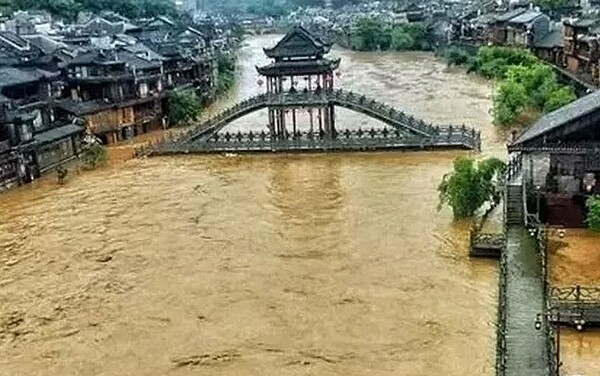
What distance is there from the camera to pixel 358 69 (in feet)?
343

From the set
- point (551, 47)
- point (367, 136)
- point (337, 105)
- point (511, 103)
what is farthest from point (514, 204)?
point (551, 47)

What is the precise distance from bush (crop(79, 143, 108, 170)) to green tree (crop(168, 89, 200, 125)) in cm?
1470

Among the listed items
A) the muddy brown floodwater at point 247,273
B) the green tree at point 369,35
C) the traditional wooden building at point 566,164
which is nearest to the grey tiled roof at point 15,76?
the muddy brown floodwater at point 247,273

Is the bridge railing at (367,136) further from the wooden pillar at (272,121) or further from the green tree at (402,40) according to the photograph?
the green tree at (402,40)

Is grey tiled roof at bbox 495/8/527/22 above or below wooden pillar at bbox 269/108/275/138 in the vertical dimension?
above

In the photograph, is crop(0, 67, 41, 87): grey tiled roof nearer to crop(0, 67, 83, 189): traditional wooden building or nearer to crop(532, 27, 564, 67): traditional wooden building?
crop(0, 67, 83, 189): traditional wooden building

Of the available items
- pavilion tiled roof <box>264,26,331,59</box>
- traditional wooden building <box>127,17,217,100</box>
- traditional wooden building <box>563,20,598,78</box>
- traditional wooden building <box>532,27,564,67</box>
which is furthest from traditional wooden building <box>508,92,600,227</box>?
traditional wooden building <box>127,17,217,100</box>

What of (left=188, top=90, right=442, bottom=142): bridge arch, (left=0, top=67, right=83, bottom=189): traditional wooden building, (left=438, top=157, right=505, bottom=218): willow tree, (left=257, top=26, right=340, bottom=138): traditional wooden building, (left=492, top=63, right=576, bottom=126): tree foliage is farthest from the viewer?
(left=492, top=63, right=576, bottom=126): tree foliage

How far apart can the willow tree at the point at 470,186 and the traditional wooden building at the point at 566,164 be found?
214 centimetres

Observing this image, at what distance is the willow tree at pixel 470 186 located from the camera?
33844 mm

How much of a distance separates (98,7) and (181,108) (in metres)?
66.3

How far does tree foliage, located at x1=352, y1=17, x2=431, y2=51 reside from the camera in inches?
4892

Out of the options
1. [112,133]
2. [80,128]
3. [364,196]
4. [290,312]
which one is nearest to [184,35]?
[112,133]

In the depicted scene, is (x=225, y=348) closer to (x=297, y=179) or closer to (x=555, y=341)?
(x=555, y=341)
